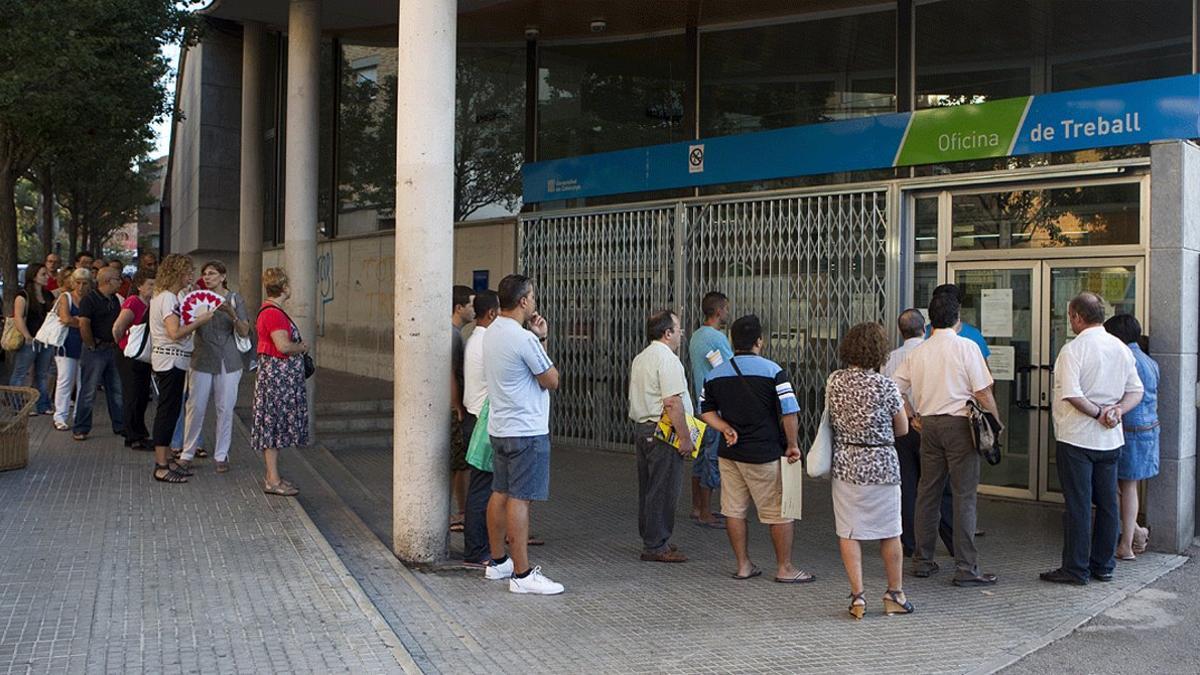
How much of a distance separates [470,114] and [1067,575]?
1025 cm

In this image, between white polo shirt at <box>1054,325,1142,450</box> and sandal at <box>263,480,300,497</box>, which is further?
sandal at <box>263,480,300,497</box>

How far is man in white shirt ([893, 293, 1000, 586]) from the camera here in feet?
22.1

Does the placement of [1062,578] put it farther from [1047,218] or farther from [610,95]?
[610,95]

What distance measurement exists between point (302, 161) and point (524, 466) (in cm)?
686

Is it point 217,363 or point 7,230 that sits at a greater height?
point 7,230

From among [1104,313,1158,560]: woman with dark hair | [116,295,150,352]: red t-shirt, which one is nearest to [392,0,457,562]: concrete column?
[116,295,150,352]: red t-shirt

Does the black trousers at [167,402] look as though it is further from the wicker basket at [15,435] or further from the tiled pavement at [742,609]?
the tiled pavement at [742,609]

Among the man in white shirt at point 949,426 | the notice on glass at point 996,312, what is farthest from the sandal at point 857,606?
the notice on glass at point 996,312

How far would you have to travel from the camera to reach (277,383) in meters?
8.12

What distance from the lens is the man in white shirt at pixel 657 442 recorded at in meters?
7.06

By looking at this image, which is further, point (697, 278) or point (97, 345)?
point (697, 278)

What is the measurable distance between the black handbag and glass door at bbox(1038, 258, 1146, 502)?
2.49 metres

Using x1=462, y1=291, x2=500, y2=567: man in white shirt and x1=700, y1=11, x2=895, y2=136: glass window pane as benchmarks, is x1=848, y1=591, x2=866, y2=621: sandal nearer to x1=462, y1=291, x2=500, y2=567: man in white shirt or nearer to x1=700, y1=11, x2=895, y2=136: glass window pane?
x1=462, y1=291, x2=500, y2=567: man in white shirt

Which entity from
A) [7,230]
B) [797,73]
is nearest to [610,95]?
[797,73]
